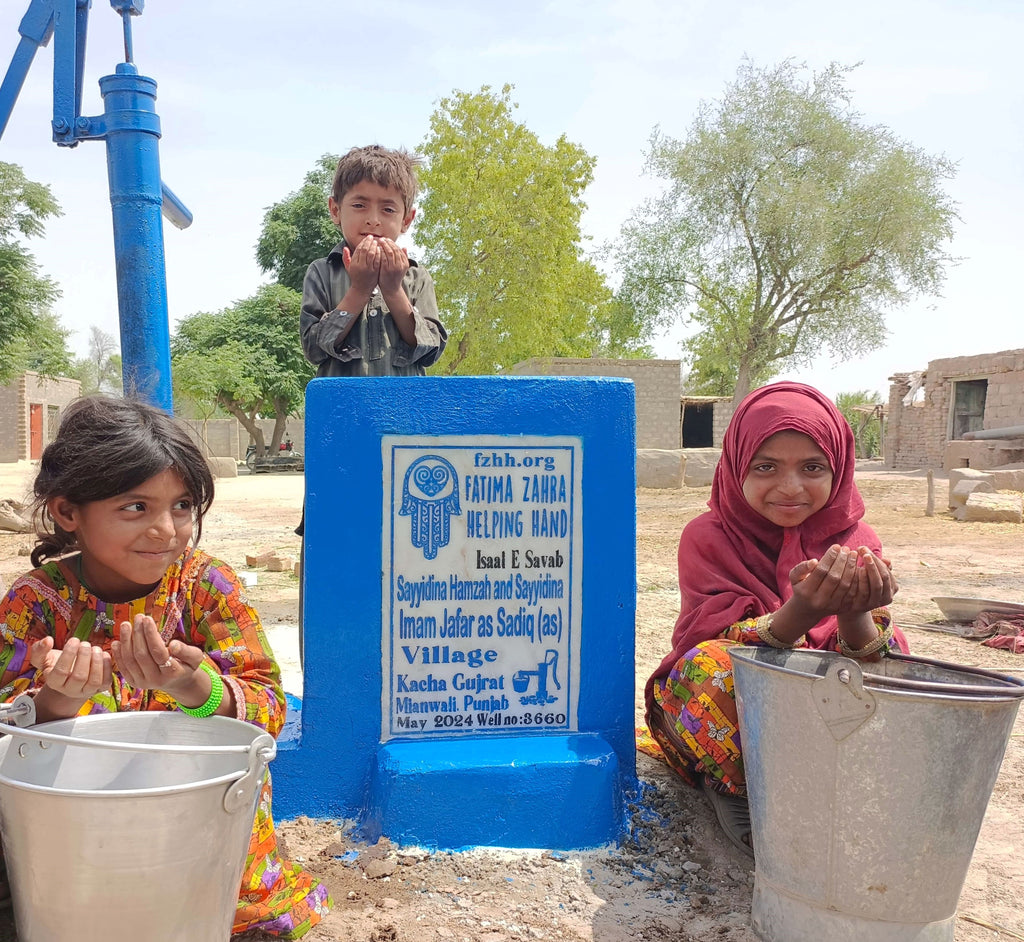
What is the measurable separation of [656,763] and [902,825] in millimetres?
1271

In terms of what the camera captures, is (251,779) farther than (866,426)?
No

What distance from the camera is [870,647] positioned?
2004 millimetres

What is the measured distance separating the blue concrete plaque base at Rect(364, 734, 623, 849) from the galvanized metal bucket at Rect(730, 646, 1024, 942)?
62 centimetres

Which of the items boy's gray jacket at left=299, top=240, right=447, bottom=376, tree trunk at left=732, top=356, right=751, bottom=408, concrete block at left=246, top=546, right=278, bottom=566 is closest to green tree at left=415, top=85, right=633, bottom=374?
tree trunk at left=732, top=356, right=751, bottom=408

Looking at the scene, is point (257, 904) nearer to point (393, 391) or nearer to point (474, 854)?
point (474, 854)

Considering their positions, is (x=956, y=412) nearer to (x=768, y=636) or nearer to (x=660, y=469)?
(x=660, y=469)

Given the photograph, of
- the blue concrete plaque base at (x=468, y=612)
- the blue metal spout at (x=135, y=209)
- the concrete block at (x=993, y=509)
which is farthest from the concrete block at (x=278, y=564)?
the concrete block at (x=993, y=509)

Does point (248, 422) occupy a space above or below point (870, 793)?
above

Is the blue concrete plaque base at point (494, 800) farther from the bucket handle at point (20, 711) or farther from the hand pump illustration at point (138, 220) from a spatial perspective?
the hand pump illustration at point (138, 220)

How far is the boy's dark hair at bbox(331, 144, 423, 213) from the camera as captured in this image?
102 inches

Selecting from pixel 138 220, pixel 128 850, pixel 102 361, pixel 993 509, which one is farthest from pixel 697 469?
pixel 102 361

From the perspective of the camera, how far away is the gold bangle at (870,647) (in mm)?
2006

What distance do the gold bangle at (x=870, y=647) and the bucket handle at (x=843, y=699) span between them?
17.8 inches

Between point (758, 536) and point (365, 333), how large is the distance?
128cm
